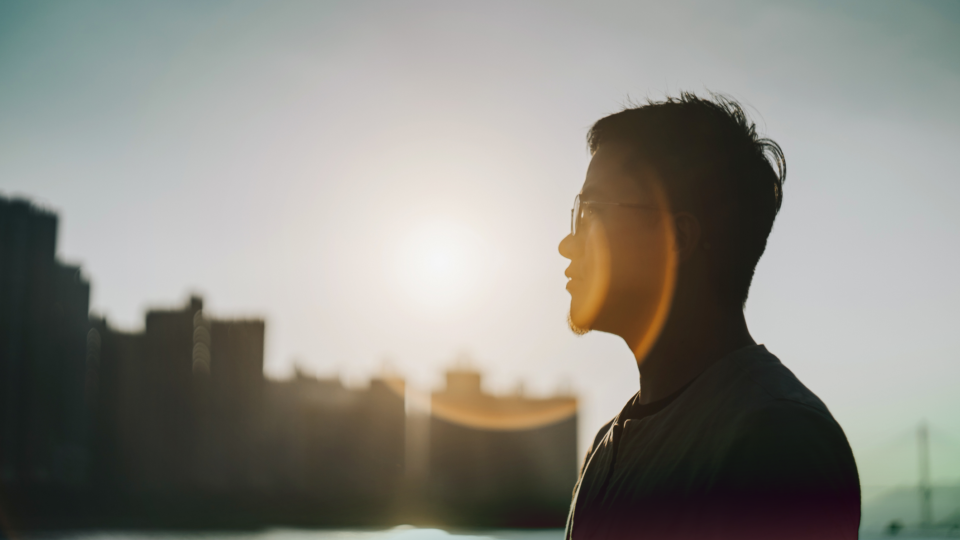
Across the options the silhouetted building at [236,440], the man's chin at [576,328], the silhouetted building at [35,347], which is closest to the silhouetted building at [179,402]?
the silhouetted building at [236,440]

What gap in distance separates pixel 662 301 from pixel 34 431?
107 meters

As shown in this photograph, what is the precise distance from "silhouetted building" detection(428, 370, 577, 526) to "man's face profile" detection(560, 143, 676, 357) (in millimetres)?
109029

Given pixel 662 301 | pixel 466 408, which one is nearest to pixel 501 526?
pixel 466 408

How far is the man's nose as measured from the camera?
2.13 meters

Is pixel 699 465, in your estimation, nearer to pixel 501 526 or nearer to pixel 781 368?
pixel 781 368

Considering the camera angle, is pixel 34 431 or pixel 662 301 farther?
pixel 34 431

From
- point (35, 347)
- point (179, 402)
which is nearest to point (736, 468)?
point (35, 347)

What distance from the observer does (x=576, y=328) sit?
220 centimetres

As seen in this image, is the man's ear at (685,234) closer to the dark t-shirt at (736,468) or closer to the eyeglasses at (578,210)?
the eyeglasses at (578,210)

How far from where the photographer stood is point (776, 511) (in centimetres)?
134

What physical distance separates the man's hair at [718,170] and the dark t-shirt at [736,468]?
12.6 inches

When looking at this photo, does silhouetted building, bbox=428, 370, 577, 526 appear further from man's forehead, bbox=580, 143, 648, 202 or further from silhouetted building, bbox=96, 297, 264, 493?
man's forehead, bbox=580, 143, 648, 202

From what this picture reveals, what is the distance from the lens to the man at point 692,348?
4.46 feet

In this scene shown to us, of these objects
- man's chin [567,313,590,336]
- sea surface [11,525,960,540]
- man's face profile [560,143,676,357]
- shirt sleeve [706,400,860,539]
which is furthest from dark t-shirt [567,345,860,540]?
sea surface [11,525,960,540]
